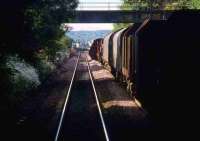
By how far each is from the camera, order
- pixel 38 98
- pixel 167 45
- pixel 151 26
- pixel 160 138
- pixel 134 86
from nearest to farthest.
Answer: pixel 160 138
pixel 167 45
pixel 151 26
pixel 134 86
pixel 38 98

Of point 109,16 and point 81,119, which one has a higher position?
point 109,16

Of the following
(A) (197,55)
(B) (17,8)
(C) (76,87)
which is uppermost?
(B) (17,8)

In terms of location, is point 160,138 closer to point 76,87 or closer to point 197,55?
point 197,55

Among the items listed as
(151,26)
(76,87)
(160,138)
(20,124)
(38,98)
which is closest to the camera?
(160,138)

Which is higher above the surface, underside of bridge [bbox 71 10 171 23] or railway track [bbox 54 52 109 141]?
underside of bridge [bbox 71 10 171 23]

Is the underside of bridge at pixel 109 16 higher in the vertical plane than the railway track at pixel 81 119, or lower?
higher

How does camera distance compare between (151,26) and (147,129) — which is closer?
(147,129)

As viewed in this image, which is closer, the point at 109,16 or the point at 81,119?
the point at 81,119

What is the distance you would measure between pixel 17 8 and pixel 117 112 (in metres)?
5.70

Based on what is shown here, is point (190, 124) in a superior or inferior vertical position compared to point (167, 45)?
inferior

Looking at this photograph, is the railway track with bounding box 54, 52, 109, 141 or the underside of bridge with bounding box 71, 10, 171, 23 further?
the underside of bridge with bounding box 71, 10, 171, 23

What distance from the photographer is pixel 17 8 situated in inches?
817

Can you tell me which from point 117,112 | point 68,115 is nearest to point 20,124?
point 68,115

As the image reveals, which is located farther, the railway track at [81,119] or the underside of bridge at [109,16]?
the underside of bridge at [109,16]
